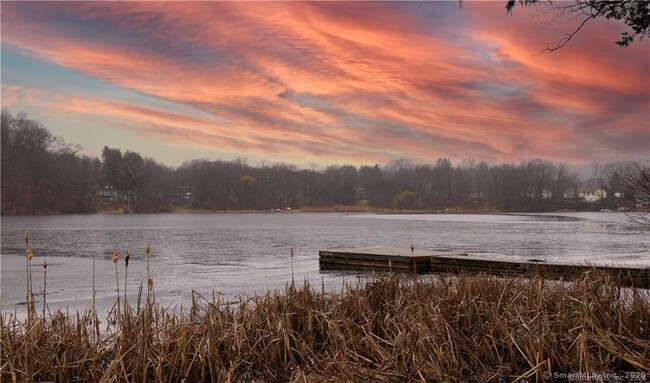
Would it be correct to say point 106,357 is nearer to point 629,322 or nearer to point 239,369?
point 239,369

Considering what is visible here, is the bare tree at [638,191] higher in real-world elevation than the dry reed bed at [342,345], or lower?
higher

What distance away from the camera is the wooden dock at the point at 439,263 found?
1517 cm

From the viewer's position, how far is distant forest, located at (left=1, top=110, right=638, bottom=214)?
5428 inches

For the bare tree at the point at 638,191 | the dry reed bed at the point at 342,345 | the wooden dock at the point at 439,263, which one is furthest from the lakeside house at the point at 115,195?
the dry reed bed at the point at 342,345

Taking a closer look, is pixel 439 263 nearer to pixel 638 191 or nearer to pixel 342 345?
pixel 638 191

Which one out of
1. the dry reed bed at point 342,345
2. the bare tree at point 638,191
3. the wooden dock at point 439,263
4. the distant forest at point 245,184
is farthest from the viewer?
the distant forest at point 245,184

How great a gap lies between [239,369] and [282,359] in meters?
0.57

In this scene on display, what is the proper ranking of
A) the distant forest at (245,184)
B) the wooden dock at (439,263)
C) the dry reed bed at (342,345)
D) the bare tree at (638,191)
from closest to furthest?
the dry reed bed at (342,345) < the bare tree at (638,191) < the wooden dock at (439,263) < the distant forest at (245,184)

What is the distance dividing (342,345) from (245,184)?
176239mm

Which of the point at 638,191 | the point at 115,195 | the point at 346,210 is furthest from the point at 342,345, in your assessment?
the point at 115,195

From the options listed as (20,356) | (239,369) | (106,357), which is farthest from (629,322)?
(20,356)

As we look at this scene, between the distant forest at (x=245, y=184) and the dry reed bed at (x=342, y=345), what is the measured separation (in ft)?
443

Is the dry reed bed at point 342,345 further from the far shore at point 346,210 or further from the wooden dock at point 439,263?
the far shore at point 346,210

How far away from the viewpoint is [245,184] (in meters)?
181
